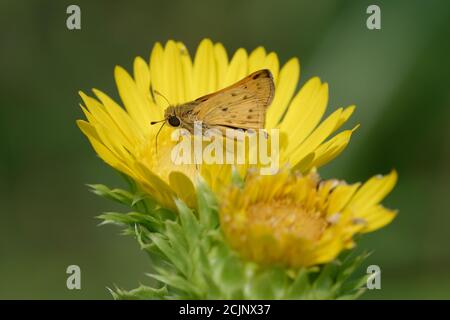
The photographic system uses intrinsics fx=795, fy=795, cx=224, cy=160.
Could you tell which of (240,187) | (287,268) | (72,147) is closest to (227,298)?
(287,268)

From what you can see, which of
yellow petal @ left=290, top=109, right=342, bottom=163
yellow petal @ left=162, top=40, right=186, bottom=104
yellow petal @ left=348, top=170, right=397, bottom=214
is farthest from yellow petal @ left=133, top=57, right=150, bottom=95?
yellow petal @ left=348, top=170, right=397, bottom=214

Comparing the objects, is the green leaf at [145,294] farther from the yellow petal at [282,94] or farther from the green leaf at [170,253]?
the yellow petal at [282,94]

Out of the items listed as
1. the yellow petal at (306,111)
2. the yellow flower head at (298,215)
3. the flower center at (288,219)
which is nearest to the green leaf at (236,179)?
the yellow flower head at (298,215)

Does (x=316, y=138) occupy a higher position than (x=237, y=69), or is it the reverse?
(x=237, y=69)

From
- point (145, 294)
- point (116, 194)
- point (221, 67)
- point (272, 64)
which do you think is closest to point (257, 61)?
point (272, 64)

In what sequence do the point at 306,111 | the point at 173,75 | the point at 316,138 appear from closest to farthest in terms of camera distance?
the point at 316,138
the point at 306,111
the point at 173,75

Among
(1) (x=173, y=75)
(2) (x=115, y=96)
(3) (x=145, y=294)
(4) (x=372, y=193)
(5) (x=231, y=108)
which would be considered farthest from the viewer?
(2) (x=115, y=96)

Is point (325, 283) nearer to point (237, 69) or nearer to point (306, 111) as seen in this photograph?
point (306, 111)
